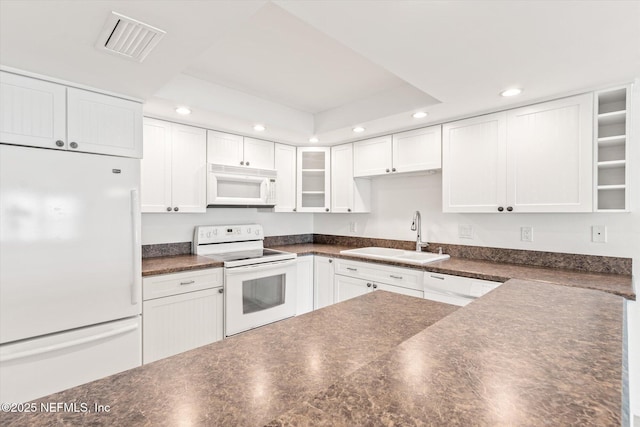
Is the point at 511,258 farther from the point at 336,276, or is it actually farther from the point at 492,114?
the point at 336,276

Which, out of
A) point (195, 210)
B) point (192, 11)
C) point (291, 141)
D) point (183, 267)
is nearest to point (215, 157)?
point (195, 210)

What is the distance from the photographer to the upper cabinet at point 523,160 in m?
2.04

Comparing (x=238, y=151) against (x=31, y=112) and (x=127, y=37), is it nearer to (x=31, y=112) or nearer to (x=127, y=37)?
(x=31, y=112)

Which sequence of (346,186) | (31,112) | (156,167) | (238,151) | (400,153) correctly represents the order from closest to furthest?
(31,112) → (156,167) → (400,153) → (238,151) → (346,186)

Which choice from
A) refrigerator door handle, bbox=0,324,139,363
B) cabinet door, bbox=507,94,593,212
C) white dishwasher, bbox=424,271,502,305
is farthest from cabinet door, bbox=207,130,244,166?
cabinet door, bbox=507,94,593,212

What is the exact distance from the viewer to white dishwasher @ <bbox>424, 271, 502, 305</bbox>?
85.8 inches

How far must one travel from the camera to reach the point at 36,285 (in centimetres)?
169

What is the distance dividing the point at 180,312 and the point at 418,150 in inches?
99.2

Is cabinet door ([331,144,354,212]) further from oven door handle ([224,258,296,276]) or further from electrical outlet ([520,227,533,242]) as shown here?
electrical outlet ([520,227,533,242])

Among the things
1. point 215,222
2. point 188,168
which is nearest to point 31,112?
point 188,168

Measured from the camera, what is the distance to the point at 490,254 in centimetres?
268

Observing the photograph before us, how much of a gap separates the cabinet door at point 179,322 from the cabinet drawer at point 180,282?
0.13 feet

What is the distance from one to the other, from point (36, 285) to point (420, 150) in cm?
298

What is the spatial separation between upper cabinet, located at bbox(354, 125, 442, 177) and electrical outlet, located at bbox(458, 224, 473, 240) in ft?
2.06
